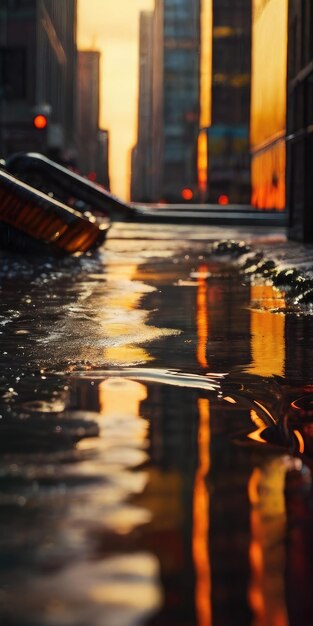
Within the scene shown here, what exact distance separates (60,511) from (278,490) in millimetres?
853

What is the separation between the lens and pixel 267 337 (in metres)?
11.9

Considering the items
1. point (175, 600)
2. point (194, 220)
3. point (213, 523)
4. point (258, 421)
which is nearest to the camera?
point (175, 600)

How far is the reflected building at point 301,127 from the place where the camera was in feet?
98.5

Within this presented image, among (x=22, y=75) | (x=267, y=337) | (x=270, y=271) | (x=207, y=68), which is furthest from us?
(x=207, y=68)

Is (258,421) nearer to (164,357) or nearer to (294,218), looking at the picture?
(164,357)

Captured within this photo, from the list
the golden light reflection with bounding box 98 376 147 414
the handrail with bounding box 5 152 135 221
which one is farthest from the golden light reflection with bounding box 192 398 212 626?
the handrail with bounding box 5 152 135 221

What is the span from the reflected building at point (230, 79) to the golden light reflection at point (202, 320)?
11810 cm

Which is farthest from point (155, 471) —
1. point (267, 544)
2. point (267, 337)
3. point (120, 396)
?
point (267, 337)

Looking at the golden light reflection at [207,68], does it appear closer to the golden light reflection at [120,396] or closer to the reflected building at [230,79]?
the reflected building at [230,79]

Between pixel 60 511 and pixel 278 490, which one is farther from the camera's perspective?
pixel 278 490

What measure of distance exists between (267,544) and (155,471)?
1.31 m

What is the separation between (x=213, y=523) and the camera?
4887mm

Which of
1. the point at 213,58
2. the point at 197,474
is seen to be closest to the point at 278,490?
the point at 197,474

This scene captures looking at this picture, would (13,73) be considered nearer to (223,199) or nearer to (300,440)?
(223,199)
